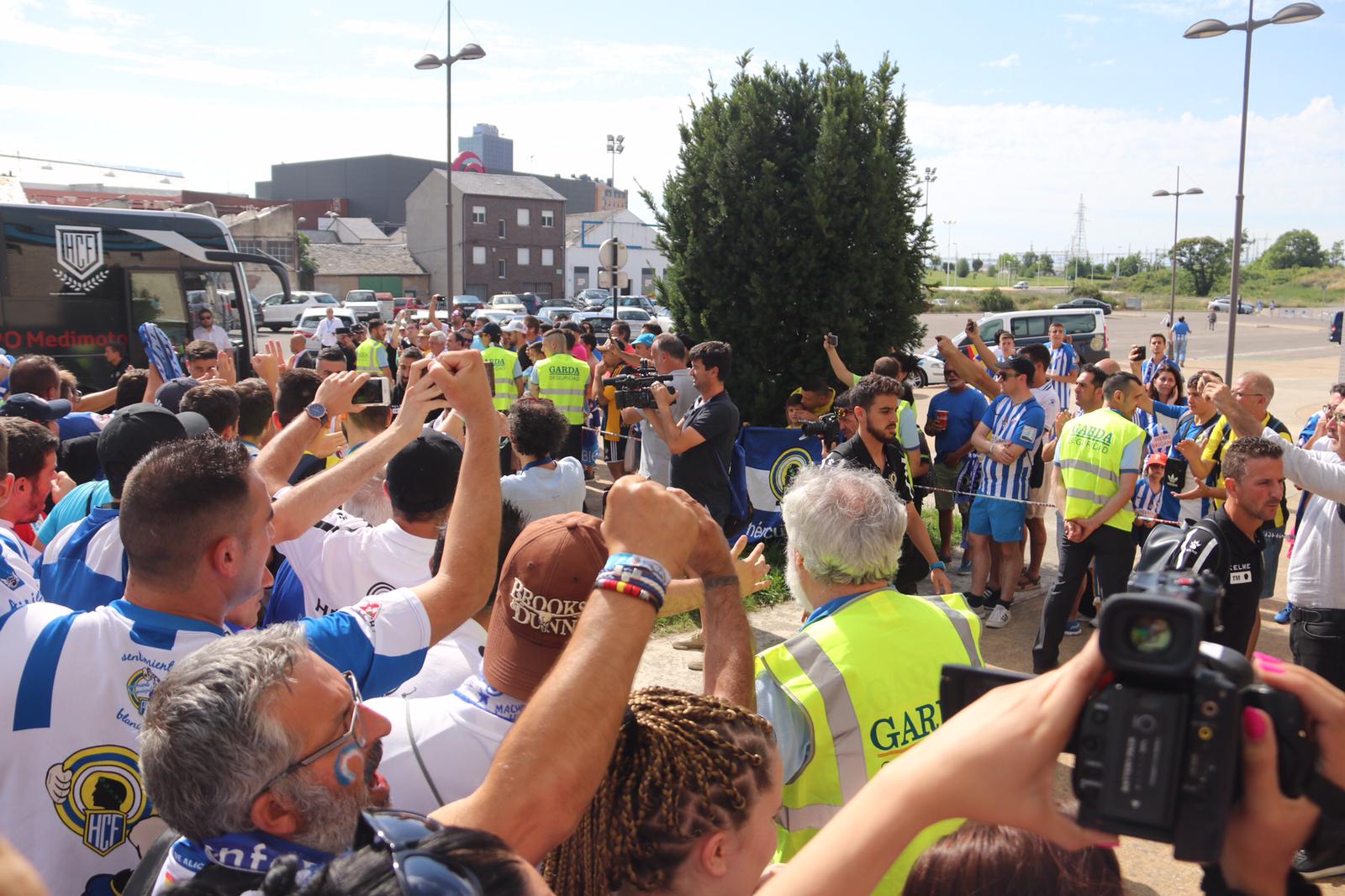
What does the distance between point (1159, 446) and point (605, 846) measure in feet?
23.3

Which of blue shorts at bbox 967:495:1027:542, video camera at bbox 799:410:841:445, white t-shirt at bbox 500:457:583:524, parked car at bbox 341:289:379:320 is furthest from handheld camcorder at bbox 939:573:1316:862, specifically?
parked car at bbox 341:289:379:320

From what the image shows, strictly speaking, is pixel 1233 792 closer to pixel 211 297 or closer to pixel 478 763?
pixel 478 763

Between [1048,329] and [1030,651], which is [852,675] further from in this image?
[1048,329]

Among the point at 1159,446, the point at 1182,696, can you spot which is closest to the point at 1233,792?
the point at 1182,696

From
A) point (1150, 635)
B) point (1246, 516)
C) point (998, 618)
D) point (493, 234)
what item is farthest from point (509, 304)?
point (1150, 635)

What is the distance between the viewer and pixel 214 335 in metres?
A: 14.0

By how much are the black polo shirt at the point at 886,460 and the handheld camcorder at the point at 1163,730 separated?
454 centimetres

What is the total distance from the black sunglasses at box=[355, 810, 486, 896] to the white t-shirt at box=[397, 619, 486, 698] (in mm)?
1558

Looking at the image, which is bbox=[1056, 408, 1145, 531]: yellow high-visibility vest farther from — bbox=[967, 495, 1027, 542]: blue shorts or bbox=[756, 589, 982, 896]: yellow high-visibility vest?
bbox=[756, 589, 982, 896]: yellow high-visibility vest

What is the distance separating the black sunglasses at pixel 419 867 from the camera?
44.3 inches

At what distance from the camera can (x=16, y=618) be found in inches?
83.8

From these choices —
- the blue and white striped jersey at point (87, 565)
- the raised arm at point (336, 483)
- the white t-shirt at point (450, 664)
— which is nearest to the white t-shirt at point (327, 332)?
the blue and white striped jersey at point (87, 565)

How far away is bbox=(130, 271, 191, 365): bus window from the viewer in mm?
13695

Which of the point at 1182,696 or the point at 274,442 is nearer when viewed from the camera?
the point at 1182,696
